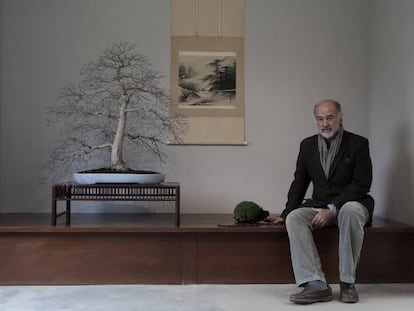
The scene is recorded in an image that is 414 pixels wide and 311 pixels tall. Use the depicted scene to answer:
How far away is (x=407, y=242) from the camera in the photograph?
2.70 meters

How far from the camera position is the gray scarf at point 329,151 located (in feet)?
8.70

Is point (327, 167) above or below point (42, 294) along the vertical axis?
above

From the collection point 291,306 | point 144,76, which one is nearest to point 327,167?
point 291,306

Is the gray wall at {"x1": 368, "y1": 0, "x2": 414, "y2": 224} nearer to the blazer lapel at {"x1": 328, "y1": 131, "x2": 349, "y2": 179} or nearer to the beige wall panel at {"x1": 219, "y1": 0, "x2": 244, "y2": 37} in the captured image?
the blazer lapel at {"x1": 328, "y1": 131, "x2": 349, "y2": 179}

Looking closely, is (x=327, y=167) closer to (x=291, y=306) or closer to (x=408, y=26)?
(x=291, y=306)

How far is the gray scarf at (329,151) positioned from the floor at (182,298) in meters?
0.63

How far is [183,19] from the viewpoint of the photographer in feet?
11.3

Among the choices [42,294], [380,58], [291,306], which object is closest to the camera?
[291,306]

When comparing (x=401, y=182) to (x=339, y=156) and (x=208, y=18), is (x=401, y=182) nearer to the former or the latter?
(x=339, y=156)

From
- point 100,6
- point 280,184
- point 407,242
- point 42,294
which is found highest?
point 100,6

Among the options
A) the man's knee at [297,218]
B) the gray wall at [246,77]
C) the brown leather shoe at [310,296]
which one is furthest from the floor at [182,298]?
the gray wall at [246,77]

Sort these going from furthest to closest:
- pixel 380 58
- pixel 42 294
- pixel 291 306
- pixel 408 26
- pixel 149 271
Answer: pixel 380 58 → pixel 408 26 → pixel 149 271 → pixel 42 294 → pixel 291 306

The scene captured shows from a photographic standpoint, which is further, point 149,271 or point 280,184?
point 280,184

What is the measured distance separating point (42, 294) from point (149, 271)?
534 mm
